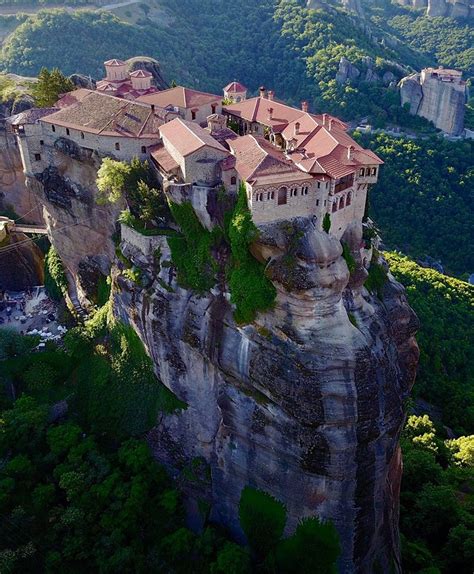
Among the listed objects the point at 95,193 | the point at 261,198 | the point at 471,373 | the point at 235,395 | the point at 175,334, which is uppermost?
the point at 261,198

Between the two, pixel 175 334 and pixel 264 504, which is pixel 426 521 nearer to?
pixel 264 504

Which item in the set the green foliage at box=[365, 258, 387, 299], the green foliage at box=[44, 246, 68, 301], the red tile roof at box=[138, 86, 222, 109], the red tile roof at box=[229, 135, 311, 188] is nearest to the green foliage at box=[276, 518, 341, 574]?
the green foliage at box=[365, 258, 387, 299]

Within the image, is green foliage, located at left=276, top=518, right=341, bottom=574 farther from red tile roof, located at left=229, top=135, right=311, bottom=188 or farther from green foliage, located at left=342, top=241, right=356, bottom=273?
red tile roof, located at left=229, top=135, right=311, bottom=188

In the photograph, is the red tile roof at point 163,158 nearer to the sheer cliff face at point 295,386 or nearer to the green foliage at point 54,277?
the sheer cliff face at point 295,386

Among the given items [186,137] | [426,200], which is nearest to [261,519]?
[186,137]

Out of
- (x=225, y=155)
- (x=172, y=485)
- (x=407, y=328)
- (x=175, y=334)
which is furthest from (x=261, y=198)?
(x=172, y=485)
